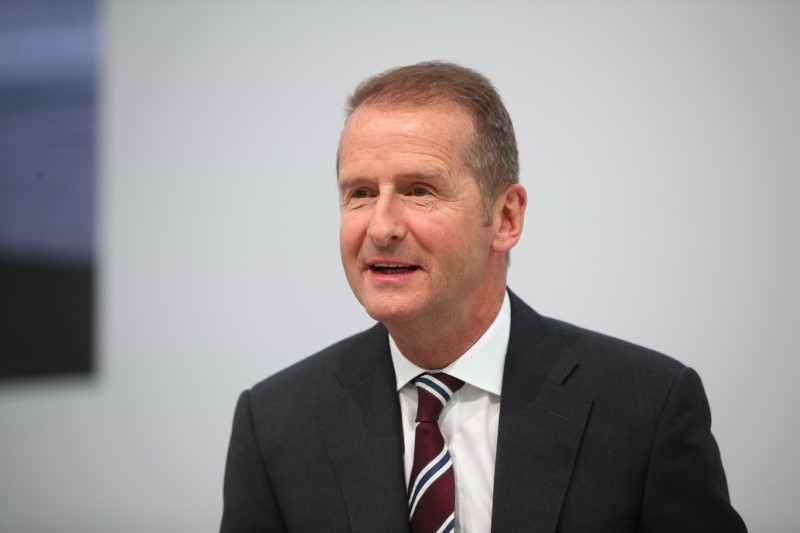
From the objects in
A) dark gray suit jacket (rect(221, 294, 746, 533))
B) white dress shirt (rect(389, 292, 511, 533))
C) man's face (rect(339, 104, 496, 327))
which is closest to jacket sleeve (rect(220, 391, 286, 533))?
dark gray suit jacket (rect(221, 294, 746, 533))

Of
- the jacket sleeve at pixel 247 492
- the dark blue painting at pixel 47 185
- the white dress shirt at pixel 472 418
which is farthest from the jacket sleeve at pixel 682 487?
the dark blue painting at pixel 47 185

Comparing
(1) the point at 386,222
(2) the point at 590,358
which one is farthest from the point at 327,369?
(2) the point at 590,358

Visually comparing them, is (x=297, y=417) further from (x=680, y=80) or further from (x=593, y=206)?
(x=680, y=80)

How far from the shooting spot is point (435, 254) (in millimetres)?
1797

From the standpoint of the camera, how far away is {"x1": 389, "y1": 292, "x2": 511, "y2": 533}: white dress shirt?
1.84 meters

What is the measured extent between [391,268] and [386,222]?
0.13 meters

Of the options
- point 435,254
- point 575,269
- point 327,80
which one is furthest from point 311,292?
point 435,254

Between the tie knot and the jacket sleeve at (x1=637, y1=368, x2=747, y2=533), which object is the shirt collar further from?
the jacket sleeve at (x1=637, y1=368, x2=747, y2=533)

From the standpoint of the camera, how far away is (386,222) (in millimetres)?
1751

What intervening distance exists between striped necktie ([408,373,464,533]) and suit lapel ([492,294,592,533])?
112mm

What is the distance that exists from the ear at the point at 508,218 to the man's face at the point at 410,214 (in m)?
0.09

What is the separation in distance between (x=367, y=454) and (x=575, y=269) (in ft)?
4.17

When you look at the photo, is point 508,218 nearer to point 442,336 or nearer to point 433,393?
point 442,336

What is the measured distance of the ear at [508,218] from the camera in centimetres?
196
